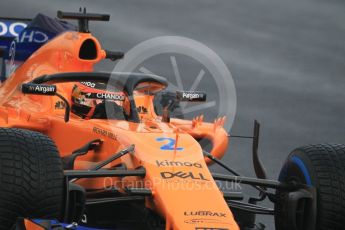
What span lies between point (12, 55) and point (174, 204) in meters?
5.45

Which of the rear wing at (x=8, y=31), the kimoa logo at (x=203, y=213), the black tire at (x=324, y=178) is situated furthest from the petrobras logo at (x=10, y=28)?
the kimoa logo at (x=203, y=213)

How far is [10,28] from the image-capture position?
12836 millimetres

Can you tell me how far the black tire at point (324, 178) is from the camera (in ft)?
23.2

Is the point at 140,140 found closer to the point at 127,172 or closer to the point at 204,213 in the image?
the point at 127,172

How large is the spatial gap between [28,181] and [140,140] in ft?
3.82

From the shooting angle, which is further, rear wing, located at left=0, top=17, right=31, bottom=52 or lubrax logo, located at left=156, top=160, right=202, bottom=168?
rear wing, located at left=0, top=17, right=31, bottom=52

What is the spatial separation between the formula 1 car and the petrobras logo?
3431 mm

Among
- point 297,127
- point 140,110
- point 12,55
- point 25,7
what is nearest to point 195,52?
point 25,7

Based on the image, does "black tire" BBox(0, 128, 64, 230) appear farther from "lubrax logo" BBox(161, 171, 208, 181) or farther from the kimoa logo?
the kimoa logo

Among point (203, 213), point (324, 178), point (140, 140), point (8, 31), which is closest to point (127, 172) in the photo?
point (140, 140)

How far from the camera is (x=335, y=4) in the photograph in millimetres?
21250

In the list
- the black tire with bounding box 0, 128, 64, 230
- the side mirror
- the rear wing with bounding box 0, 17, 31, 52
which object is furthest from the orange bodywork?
the rear wing with bounding box 0, 17, 31, 52

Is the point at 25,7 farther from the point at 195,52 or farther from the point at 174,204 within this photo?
the point at 174,204

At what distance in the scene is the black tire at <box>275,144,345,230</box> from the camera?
23.2ft
